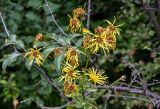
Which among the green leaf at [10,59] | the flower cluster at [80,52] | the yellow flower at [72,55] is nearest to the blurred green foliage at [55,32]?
the green leaf at [10,59]

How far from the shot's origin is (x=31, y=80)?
3318 mm

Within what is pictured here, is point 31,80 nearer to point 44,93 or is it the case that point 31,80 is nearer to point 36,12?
point 44,93

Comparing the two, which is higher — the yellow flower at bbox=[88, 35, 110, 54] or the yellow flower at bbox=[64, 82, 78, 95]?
the yellow flower at bbox=[88, 35, 110, 54]

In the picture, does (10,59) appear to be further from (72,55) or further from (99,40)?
(99,40)

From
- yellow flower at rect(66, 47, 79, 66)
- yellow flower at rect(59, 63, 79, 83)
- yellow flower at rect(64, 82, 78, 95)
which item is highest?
yellow flower at rect(66, 47, 79, 66)

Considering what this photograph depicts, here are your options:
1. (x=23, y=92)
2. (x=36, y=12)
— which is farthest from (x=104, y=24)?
(x=23, y=92)

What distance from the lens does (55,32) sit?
3.07 m

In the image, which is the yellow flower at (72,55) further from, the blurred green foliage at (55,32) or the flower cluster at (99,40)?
the blurred green foliage at (55,32)

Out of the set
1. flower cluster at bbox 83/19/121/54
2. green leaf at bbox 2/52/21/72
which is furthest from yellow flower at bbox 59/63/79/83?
green leaf at bbox 2/52/21/72

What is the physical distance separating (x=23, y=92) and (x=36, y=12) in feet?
2.03

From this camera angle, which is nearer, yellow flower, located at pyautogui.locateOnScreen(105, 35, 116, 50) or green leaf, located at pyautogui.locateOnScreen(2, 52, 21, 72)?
yellow flower, located at pyautogui.locateOnScreen(105, 35, 116, 50)

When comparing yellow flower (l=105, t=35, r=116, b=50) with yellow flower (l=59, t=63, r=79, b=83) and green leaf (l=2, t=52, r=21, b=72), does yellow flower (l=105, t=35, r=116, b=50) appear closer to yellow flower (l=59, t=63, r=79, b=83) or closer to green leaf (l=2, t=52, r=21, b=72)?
yellow flower (l=59, t=63, r=79, b=83)

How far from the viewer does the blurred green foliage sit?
3.09 metres

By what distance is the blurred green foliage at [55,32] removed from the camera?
3.09m
